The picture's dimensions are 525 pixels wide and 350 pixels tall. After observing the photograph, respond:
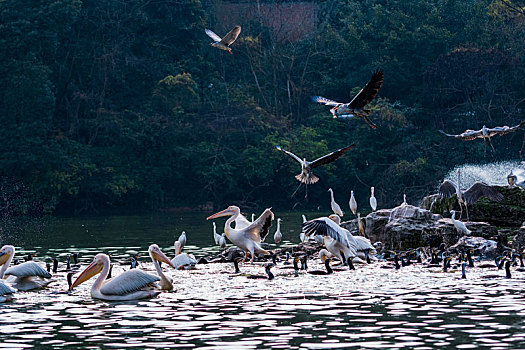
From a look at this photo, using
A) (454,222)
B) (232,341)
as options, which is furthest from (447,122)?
(232,341)

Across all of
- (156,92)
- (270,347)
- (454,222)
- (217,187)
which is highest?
(156,92)

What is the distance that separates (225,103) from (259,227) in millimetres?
31794

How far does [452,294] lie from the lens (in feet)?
43.1

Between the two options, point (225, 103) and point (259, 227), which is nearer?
point (259, 227)

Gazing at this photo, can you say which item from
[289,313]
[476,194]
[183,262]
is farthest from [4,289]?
[476,194]

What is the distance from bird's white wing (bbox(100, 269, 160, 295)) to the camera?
13281 millimetres

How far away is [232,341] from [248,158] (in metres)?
37.2

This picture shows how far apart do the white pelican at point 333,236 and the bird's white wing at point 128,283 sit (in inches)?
145

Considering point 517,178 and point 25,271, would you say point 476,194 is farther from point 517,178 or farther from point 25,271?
point 25,271

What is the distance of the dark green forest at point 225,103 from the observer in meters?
43.3

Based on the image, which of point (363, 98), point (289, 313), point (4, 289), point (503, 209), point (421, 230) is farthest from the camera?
point (503, 209)

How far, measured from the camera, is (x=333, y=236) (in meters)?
16.7

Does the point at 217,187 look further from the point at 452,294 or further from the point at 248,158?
the point at 452,294

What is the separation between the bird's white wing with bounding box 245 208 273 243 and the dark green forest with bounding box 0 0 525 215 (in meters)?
26.1
